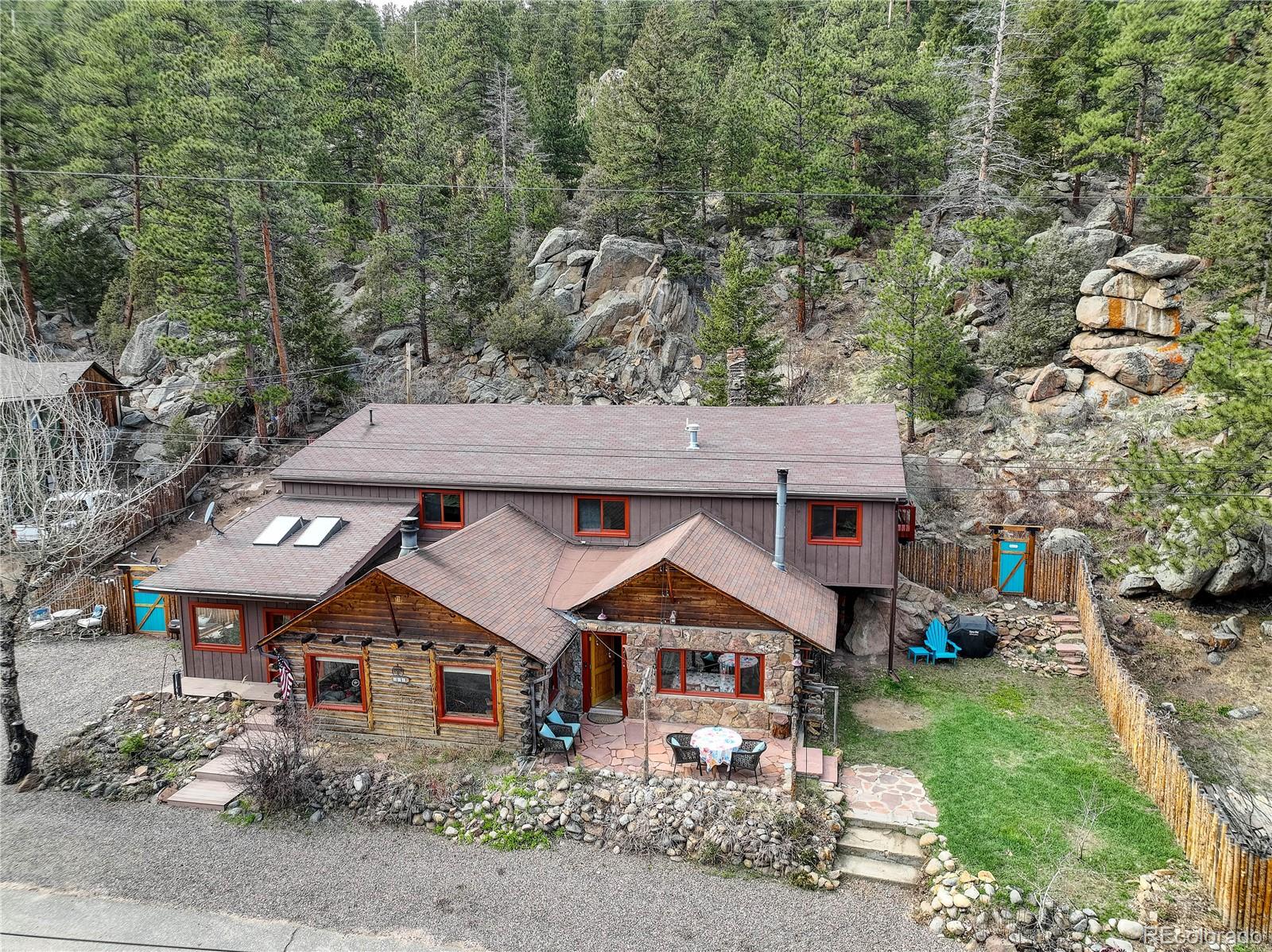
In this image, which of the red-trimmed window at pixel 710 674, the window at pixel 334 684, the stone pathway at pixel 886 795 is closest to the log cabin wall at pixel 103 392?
the window at pixel 334 684

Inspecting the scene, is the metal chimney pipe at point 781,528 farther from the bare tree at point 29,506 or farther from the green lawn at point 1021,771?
the bare tree at point 29,506

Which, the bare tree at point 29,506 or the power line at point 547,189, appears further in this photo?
the power line at point 547,189

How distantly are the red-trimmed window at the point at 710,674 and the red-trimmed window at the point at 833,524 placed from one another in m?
3.98

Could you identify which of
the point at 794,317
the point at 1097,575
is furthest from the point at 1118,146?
the point at 1097,575

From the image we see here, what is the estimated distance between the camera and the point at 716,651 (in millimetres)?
15023

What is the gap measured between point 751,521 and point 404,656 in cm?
832

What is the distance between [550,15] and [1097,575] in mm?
55319

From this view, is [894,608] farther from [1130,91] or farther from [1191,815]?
[1130,91]

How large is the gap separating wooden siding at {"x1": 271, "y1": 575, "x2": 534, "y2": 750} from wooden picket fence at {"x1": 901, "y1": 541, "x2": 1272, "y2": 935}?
10.7 meters

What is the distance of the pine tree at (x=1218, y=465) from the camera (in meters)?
15.4

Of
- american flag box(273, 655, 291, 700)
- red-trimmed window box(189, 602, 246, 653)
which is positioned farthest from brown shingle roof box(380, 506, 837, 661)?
red-trimmed window box(189, 602, 246, 653)

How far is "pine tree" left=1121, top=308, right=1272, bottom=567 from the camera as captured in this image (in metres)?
15.4

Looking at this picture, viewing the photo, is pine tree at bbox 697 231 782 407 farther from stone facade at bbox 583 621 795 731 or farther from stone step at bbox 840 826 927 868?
stone step at bbox 840 826 927 868

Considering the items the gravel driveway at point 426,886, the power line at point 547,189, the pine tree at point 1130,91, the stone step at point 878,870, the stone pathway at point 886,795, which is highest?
the pine tree at point 1130,91
